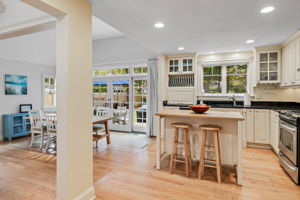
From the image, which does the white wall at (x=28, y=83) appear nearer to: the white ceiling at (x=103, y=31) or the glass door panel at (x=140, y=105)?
the white ceiling at (x=103, y=31)

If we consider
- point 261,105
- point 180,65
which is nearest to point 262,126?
point 261,105

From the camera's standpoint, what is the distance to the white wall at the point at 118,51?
17.6 ft

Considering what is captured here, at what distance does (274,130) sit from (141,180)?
10.0 feet

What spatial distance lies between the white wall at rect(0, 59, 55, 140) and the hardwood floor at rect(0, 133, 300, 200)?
192cm

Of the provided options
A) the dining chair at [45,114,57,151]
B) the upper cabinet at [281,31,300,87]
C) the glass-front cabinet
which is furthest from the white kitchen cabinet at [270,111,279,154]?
the dining chair at [45,114,57,151]

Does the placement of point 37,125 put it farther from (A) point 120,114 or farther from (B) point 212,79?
(B) point 212,79

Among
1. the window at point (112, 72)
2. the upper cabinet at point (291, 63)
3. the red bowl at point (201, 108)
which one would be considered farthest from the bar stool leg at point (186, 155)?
the window at point (112, 72)

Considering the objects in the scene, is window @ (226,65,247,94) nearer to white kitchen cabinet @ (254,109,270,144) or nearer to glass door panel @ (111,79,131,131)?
Result: white kitchen cabinet @ (254,109,270,144)

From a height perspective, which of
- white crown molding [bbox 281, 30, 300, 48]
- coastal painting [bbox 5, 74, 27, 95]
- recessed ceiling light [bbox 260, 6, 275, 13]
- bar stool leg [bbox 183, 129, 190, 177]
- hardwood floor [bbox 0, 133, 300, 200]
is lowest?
hardwood floor [bbox 0, 133, 300, 200]

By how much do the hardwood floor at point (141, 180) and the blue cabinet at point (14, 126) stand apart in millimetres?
1384

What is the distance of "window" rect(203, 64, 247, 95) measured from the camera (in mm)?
4855

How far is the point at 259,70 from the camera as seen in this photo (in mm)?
4266

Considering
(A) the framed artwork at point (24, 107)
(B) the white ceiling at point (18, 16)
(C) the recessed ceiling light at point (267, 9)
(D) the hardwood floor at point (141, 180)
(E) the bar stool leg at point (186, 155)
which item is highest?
(C) the recessed ceiling light at point (267, 9)

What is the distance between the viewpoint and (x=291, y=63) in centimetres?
360
